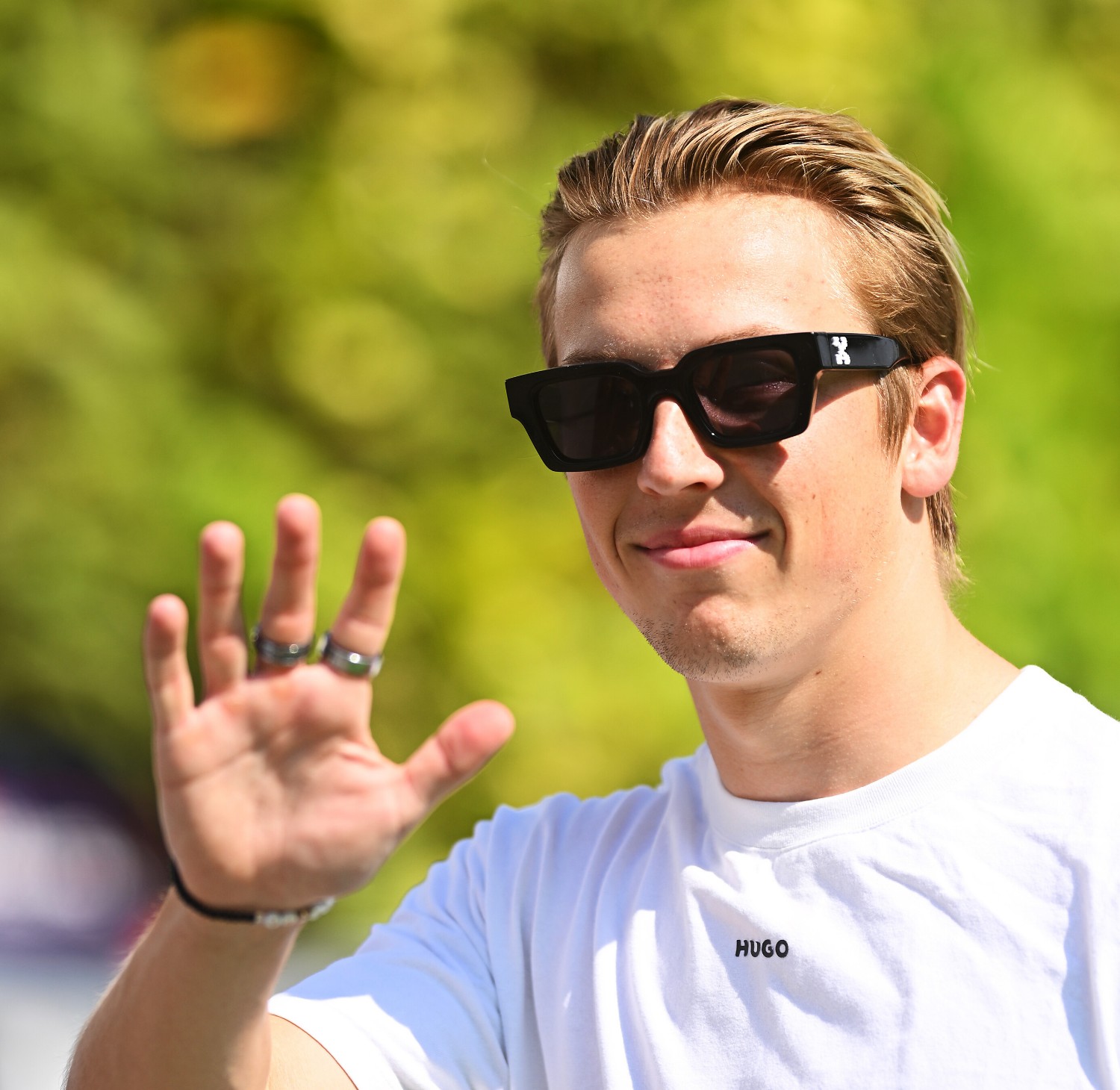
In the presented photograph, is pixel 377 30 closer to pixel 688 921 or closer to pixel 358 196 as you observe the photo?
pixel 358 196

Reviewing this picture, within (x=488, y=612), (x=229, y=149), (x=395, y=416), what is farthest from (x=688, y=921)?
(x=229, y=149)

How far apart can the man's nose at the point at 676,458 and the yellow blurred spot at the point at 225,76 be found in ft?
8.48

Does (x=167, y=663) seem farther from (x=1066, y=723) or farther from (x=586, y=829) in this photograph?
(x=1066, y=723)

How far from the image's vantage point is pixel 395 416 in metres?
4.14

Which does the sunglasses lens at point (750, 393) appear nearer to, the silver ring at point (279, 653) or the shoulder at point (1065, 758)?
the shoulder at point (1065, 758)

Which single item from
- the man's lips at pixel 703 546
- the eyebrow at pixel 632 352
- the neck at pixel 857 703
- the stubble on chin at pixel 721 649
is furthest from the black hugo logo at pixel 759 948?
the eyebrow at pixel 632 352

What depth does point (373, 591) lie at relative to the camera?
1.48m

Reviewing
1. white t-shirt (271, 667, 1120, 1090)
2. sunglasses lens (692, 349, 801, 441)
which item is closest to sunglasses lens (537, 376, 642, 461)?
sunglasses lens (692, 349, 801, 441)

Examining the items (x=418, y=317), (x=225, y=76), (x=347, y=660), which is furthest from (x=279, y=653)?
(x=225, y=76)

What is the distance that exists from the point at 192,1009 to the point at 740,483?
1128 mm

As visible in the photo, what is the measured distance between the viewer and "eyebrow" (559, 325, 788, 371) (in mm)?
2059

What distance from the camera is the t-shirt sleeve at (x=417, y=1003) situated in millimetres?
2029

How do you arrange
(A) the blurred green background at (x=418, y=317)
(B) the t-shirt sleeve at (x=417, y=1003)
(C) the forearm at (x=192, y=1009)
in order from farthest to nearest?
(A) the blurred green background at (x=418, y=317) < (B) the t-shirt sleeve at (x=417, y=1003) < (C) the forearm at (x=192, y=1009)

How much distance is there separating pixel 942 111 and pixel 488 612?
2.29 m
